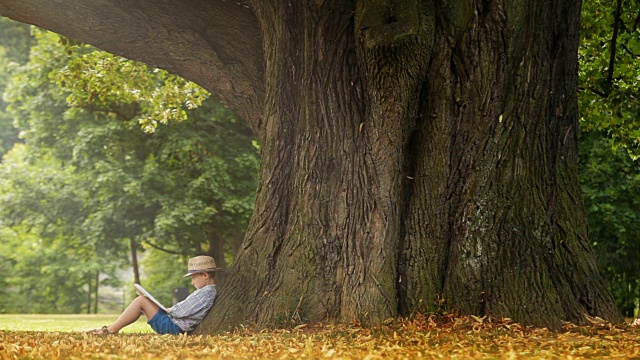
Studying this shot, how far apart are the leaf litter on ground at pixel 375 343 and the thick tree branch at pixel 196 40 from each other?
3112 millimetres

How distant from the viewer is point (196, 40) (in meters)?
8.47

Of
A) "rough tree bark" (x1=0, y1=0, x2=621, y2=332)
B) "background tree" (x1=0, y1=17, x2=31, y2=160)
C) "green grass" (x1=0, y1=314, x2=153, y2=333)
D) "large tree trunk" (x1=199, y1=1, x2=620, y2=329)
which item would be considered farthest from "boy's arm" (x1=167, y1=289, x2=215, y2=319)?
"background tree" (x1=0, y1=17, x2=31, y2=160)

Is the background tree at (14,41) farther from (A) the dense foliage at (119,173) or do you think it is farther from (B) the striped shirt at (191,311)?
(B) the striped shirt at (191,311)

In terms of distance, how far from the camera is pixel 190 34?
8469mm

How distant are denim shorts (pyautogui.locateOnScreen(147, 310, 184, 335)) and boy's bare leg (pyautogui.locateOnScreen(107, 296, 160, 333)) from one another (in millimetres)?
53

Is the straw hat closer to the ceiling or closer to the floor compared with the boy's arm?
closer to the ceiling

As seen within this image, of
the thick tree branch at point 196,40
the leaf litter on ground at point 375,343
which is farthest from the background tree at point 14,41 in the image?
the leaf litter on ground at point 375,343

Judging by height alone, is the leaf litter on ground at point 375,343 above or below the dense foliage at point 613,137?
below

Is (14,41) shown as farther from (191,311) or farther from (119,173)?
(191,311)

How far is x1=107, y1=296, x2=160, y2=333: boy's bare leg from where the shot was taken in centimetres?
764

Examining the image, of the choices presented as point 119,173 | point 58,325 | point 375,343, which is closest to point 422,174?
point 375,343

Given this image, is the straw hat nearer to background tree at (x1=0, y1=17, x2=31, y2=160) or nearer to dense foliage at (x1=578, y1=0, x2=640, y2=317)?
dense foliage at (x1=578, y1=0, x2=640, y2=317)

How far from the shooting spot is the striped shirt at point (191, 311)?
303 inches

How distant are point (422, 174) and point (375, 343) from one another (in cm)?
207
